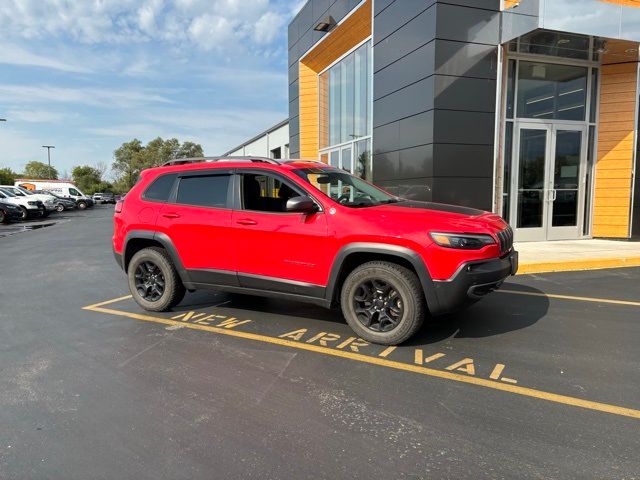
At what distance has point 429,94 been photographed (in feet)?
31.9

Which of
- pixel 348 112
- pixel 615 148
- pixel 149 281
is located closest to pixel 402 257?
pixel 149 281

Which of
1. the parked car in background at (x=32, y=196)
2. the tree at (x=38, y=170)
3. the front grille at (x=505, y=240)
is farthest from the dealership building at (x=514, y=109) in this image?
the tree at (x=38, y=170)

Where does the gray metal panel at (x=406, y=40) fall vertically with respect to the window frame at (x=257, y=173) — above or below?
above

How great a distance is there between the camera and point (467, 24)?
9.62 metres

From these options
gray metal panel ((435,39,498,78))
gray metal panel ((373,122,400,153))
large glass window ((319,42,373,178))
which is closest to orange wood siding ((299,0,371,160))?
large glass window ((319,42,373,178))

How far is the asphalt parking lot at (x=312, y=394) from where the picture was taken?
2.56 meters

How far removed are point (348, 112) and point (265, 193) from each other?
1129cm

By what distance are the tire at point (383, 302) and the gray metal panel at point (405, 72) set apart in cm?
689

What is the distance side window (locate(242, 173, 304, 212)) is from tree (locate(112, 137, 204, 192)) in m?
→ 80.1

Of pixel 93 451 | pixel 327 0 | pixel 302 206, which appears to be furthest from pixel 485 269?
pixel 327 0

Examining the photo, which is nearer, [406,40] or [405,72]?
[406,40]

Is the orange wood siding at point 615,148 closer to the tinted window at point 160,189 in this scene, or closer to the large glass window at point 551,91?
the large glass window at point 551,91

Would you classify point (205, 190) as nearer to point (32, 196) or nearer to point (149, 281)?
point (149, 281)

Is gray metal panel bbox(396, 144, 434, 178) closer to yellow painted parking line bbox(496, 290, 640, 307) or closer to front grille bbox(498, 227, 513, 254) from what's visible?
yellow painted parking line bbox(496, 290, 640, 307)
